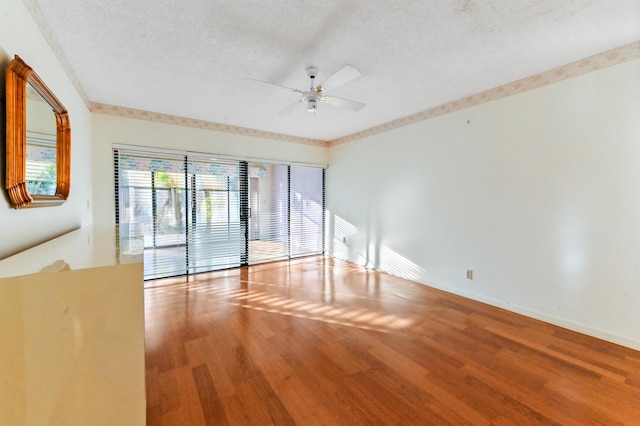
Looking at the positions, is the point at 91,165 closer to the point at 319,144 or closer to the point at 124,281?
the point at 124,281

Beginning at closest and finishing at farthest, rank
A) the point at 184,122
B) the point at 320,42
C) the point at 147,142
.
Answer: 1. the point at 320,42
2. the point at 147,142
3. the point at 184,122

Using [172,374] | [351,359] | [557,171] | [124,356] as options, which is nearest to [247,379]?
[172,374]

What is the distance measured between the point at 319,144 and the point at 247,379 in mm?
4765

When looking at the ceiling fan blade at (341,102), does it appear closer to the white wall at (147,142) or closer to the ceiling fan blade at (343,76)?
the ceiling fan blade at (343,76)

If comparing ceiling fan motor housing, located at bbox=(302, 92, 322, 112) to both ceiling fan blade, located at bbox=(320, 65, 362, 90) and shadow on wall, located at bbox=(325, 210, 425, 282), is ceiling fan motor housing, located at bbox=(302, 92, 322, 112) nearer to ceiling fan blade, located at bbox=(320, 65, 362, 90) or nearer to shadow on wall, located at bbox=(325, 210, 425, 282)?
ceiling fan blade, located at bbox=(320, 65, 362, 90)

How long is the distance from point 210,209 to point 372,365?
357cm

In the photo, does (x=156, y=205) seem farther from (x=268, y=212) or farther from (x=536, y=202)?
(x=536, y=202)

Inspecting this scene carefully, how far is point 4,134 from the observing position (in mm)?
1255

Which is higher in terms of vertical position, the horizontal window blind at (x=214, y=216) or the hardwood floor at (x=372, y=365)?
the horizontal window blind at (x=214, y=216)

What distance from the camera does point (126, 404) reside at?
1097 mm

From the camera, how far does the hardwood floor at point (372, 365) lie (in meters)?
1.60

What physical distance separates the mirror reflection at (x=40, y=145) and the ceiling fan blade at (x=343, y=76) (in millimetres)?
2024

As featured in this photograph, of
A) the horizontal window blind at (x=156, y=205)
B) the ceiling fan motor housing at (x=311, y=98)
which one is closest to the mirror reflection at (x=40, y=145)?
the ceiling fan motor housing at (x=311, y=98)

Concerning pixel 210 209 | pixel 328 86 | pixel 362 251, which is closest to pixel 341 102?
pixel 328 86
